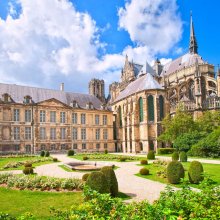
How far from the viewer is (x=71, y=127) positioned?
173 ft

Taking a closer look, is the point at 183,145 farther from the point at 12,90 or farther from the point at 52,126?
the point at 12,90

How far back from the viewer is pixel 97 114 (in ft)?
185

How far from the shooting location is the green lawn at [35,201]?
32.3ft

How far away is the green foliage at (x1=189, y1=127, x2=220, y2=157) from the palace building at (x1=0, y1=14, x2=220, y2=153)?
47.8 feet

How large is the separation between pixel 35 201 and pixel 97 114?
45.3 m

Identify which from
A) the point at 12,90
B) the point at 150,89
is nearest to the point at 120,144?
the point at 150,89

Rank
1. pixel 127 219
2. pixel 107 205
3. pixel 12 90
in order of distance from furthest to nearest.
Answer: pixel 12 90
pixel 107 205
pixel 127 219

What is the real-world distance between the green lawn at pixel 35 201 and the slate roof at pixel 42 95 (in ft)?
123

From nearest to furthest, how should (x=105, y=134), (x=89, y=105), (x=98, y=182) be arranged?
(x=98, y=182) → (x=89, y=105) → (x=105, y=134)

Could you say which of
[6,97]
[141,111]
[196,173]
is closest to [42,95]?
[6,97]

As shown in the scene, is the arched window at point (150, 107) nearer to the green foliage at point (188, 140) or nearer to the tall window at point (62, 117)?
the green foliage at point (188, 140)

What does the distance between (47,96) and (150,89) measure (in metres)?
21.0

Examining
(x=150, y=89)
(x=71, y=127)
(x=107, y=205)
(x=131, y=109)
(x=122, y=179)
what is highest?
(x=150, y=89)

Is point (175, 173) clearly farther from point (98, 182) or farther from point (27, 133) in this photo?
point (27, 133)
